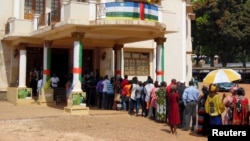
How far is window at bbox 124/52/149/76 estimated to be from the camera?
21.3m

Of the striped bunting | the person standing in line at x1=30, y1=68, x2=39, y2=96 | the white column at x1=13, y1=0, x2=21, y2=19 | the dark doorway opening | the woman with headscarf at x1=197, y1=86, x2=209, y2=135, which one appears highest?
the white column at x1=13, y1=0, x2=21, y2=19

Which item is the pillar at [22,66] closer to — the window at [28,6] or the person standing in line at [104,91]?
the window at [28,6]

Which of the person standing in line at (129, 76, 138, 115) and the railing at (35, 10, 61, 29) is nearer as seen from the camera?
the person standing in line at (129, 76, 138, 115)

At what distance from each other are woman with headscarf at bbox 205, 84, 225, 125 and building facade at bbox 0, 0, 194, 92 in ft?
16.7

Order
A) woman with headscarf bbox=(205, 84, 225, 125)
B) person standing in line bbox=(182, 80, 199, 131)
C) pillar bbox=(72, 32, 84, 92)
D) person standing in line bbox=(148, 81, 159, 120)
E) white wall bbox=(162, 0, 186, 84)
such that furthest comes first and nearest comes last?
white wall bbox=(162, 0, 186, 84) → pillar bbox=(72, 32, 84, 92) → person standing in line bbox=(148, 81, 159, 120) → person standing in line bbox=(182, 80, 199, 131) → woman with headscarf bbox=(205, 84, 225, 125)

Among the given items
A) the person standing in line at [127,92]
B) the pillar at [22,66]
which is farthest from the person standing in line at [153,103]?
the pillar at [22,66]

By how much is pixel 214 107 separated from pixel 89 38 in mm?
9885

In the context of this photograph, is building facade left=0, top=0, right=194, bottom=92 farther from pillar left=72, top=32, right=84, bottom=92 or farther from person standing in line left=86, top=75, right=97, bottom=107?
person standing in line left=86, top=75, right=97, bottom=107

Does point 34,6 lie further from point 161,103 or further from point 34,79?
point 161,103

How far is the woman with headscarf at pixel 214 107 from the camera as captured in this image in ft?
30.9

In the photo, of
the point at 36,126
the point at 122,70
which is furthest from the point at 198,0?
the point at 36,126

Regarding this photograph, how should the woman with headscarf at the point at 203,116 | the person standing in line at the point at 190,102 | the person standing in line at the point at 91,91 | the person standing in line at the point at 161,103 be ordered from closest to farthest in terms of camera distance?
the woman with headscarf at the point at 203,116 < the person standing in line at the point at 190,102 < the person standing in line at the point at 161,103 < the person standing in line at the point at 91,91

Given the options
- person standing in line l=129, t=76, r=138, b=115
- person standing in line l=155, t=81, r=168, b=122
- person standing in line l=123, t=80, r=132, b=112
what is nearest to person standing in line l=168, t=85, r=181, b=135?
person standing in line l=155, t=81, r=168, b=122

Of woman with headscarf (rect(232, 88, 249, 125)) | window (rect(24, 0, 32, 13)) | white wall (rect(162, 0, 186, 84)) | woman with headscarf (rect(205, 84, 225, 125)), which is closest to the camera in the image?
woman with headscarf (rect(232, 88, 249, 125))
